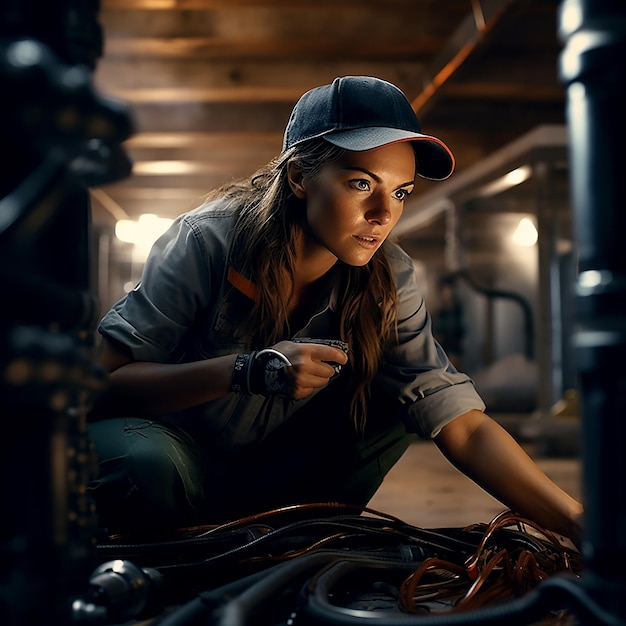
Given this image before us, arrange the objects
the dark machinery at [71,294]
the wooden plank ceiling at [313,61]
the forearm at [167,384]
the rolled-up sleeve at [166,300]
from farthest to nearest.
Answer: the wooden plank ceiling at [313,61] < the rolled-up sleeve at [166,300] < the forearm at [167,384] < the dark machinery at [71,294]

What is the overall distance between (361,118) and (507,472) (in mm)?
760

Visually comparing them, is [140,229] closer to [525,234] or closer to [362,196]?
[525,234]

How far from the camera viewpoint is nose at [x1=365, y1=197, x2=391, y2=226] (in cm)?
166

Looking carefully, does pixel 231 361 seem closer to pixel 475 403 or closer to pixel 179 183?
pixel 475 403

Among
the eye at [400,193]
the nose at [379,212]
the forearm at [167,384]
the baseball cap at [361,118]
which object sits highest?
the baseball cap at [361,118]

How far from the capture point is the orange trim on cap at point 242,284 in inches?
69.7

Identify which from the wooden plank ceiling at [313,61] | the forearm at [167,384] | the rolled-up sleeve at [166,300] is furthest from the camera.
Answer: the wooden plank ceiling at [313,61]

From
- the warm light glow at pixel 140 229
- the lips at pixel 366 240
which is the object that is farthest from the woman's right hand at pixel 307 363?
the warm light glow at pixel 140 229

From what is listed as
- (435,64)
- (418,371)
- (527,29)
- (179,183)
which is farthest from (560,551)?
(179,183)

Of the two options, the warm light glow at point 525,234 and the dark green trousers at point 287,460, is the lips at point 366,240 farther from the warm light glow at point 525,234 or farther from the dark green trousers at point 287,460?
the warm light glow at point 525,234

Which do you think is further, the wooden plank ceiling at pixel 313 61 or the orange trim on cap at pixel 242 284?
the wooden plank ceiling at pixel 313 61

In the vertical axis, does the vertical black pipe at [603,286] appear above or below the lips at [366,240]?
below

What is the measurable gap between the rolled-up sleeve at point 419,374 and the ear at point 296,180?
28 cm

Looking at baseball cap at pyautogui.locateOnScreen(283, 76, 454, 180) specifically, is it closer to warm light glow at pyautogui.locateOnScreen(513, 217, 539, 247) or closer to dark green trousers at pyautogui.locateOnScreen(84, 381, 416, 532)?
dark green trousers at pyautogui.locateOnScreen(84, 381, 416, 532)
